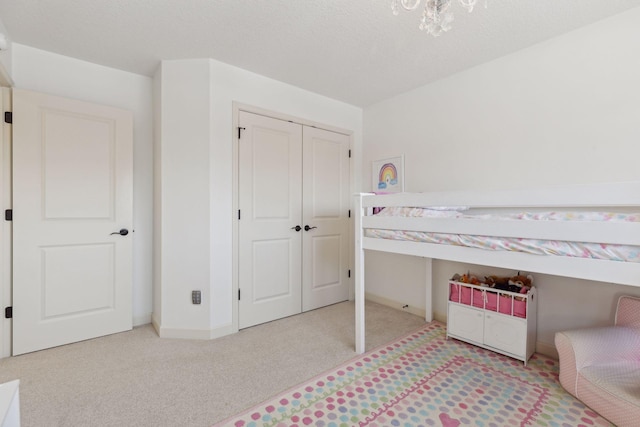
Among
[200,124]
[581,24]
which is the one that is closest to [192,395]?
[200,124]

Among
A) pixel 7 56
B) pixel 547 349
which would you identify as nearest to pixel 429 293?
pixel 547 349

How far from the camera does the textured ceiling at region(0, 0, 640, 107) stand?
175cm

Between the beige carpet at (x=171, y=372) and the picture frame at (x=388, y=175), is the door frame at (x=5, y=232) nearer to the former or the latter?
the beige carpet at (x=171, y=372)

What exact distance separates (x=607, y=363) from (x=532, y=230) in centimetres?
97

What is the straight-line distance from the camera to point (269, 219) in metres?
2.78

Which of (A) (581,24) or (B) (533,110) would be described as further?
(B) (533,110)

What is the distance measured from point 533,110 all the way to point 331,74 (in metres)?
1.62

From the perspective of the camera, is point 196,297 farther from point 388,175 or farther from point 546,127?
point 546,127

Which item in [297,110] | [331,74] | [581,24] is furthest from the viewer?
[297,110]

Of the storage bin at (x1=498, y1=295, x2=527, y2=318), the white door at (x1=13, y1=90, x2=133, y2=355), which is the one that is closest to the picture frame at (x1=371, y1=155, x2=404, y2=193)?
the storage bin at (x1=498, y1=295, x2=527, y2=318)

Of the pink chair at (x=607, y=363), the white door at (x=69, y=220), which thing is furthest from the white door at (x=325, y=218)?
the pink chair at (x=607, y=363)

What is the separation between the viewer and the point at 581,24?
1903mm

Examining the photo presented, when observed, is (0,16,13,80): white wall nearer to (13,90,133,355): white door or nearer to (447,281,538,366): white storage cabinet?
(13,90,133,355): white door

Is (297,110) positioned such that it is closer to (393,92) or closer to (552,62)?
(393,92)
